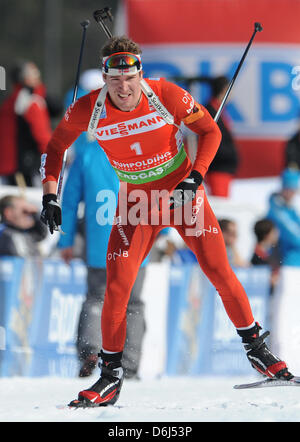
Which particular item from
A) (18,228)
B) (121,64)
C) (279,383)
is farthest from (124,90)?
(18,228)

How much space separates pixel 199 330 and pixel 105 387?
102 inches

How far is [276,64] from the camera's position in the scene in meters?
11.2

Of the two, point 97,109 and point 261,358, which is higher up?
point 97,109

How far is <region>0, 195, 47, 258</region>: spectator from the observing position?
7344 mm

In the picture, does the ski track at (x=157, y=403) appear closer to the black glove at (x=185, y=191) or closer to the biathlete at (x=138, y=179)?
the biathlete at (x=138, y=179)

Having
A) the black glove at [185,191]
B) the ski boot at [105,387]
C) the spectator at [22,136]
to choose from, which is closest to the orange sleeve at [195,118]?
the black glove at [185,191]

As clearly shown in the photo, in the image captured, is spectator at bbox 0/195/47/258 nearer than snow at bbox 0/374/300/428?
No

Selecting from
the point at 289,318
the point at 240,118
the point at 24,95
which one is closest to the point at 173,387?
the point at 289,318

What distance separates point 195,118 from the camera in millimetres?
5031

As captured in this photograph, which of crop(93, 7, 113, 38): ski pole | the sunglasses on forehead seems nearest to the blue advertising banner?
crop(93, 7, 113, 38): ski pole

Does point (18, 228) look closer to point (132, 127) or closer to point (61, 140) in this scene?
point (61, 140)

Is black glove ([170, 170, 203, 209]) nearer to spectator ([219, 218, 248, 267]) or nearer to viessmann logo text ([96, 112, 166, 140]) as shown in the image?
viessmann logo text ([96, 112, 166, 140])

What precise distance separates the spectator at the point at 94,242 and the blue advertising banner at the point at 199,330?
1.08 metres
